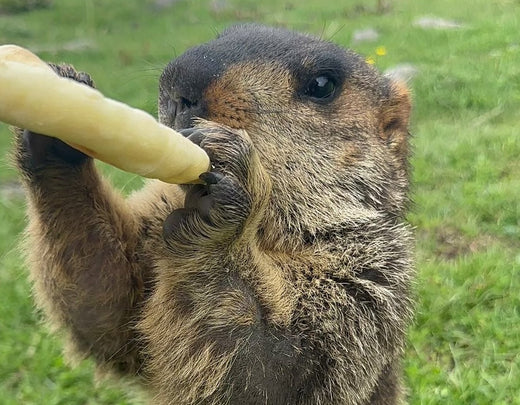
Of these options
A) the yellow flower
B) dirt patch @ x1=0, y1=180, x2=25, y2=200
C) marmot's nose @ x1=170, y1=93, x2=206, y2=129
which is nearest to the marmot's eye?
marmot's nose @ x1=170, y1=93, x2=206, y2=129

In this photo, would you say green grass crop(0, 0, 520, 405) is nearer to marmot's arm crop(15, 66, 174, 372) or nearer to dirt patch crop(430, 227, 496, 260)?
dirt patch crop(430, 227, 496, 260)

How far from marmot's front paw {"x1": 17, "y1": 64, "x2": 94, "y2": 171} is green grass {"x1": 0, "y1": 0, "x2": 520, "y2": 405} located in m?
0.27

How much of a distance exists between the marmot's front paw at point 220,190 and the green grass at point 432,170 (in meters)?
0.67

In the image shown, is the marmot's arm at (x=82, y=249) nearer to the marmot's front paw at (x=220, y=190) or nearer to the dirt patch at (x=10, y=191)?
the marmot's front paw at (x=220, y=190)

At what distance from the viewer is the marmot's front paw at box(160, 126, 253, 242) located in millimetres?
1792

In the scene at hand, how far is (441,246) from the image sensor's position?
4.83 m

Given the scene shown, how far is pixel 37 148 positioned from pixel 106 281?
0.45 metres

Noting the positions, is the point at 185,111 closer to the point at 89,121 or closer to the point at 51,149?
the point at 51,149

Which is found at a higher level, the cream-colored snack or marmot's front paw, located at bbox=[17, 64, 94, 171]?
the cream-colored snack

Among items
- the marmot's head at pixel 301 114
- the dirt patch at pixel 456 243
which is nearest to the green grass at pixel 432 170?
the dirt patch at pixel 456 243

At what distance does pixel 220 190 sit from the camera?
1.79 meters

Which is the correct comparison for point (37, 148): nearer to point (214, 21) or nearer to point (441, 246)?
point (441, 246)

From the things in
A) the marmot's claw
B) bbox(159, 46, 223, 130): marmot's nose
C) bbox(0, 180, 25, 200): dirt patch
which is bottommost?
bbox(0, 180, 25, 200): dirt patch

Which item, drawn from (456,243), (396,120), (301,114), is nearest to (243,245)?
(301,114)
